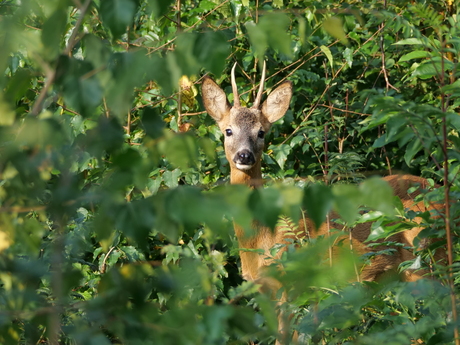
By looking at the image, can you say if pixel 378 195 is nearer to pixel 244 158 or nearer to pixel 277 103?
pixel 244 158

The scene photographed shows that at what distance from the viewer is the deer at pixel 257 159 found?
478 cm

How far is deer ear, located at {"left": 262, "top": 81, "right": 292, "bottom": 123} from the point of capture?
18.1 ft

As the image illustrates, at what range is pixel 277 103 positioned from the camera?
18.3 feet

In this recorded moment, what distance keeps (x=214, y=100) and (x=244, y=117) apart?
A: 0.29 metres

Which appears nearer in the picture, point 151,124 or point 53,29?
point 53,29

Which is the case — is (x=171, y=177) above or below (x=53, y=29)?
below

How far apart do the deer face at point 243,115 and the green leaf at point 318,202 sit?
3.98m

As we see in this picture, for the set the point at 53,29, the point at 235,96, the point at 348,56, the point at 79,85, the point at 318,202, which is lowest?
the point at 235,96

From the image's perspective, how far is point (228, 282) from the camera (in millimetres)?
5312

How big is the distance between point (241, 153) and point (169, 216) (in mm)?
3938

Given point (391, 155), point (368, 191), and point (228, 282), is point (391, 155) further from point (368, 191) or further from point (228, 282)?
point (368, 191)

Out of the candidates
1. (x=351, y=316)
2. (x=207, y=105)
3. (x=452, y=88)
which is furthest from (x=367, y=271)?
(x=351, y=316)

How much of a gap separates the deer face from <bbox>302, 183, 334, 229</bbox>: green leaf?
3985 mm

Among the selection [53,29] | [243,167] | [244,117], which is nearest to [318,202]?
[53,29]
